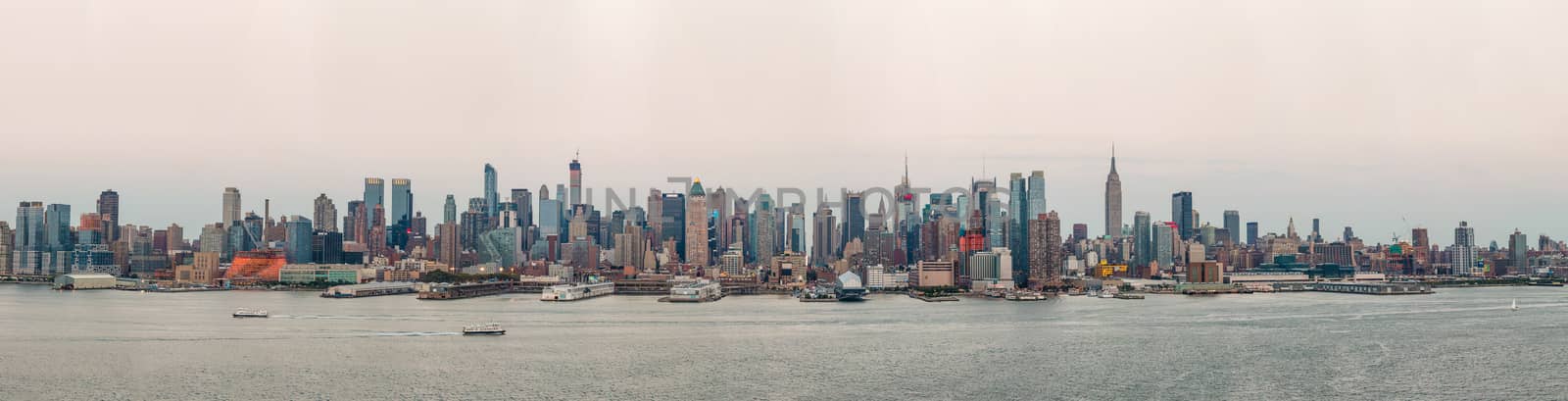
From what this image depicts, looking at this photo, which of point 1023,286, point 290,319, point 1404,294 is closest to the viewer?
point 290,319

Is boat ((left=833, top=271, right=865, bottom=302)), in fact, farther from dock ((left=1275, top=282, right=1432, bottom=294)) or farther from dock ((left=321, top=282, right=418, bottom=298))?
dock ((left=1275, top=282, right=1432, bottom=294))

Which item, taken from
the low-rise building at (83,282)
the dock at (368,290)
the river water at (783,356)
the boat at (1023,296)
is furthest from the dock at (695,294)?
the low-rise building at (83,282)

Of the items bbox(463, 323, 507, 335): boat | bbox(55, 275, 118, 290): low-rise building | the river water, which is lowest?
the river water

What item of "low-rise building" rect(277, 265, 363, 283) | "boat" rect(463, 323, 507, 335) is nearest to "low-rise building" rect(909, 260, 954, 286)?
"low-rise building" rect(277, 265, 363, 283)

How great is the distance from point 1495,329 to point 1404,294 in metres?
87.8

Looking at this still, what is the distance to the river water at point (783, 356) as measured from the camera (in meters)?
50.9

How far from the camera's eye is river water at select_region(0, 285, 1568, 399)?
5088cm

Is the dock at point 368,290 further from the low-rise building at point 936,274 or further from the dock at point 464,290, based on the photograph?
the low-rise building at point 936,274

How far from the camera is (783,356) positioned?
63500mm

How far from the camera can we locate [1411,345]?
230ft

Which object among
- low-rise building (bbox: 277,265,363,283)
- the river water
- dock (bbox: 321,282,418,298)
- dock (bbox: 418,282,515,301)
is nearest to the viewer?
the river water

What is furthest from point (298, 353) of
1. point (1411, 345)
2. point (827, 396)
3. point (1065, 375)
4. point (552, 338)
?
point (1411, 345)

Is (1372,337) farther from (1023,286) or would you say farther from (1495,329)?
(1023,286)

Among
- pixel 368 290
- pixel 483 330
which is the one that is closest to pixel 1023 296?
pixel 368 290
